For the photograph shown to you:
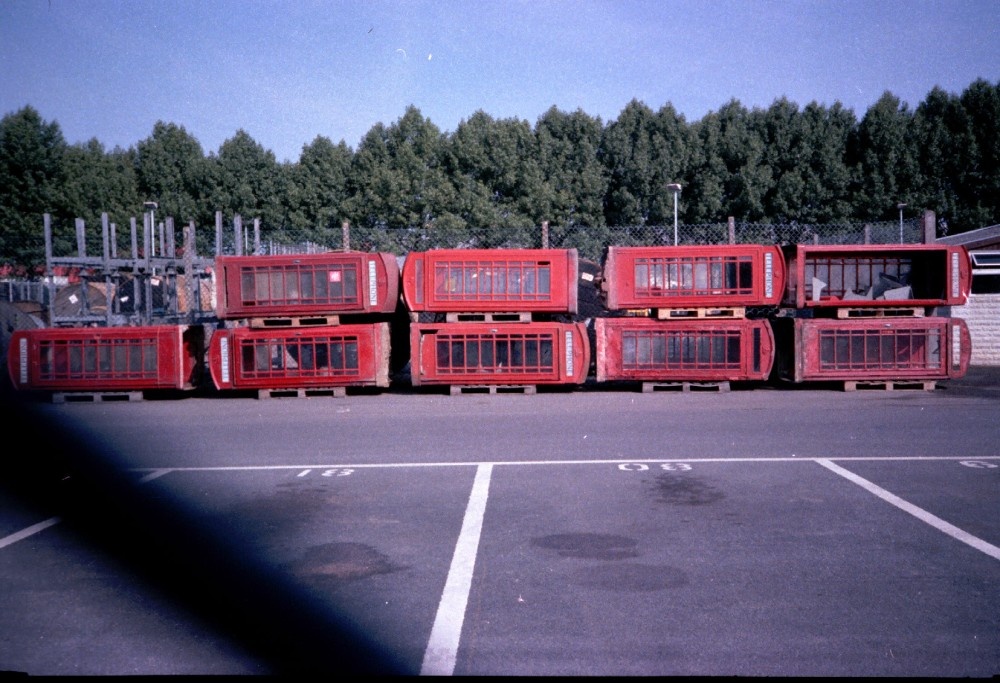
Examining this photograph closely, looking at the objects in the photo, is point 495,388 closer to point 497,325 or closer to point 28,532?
point 497,325

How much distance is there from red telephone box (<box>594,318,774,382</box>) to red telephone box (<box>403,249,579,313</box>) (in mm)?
1011

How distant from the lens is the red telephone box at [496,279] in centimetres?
1496

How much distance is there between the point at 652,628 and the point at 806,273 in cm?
1274

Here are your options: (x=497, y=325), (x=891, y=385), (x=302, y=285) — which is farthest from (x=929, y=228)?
(x=302, y=285)

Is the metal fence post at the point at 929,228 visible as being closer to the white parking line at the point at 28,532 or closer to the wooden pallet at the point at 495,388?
the wooden pallet at the point at 495,388

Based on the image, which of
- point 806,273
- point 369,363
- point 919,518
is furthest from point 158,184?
point 919,518

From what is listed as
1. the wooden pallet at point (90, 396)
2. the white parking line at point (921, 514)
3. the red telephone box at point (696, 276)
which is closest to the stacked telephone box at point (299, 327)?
the wooden pallet at point (90, 396)

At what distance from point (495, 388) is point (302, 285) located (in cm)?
400

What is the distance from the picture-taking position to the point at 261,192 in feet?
148

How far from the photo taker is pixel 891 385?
14.9m

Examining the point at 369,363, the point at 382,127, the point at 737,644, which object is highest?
the point at 382,127

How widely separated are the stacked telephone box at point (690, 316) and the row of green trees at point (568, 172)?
2534 cm

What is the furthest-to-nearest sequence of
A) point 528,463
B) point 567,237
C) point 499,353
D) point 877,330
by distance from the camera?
point 567,237 < point 499,353 < point 877,330 < point 528,463

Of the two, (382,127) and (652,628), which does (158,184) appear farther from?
(652,628)
